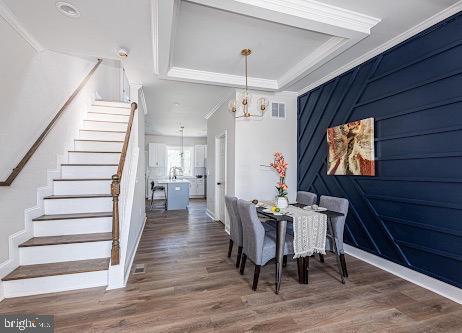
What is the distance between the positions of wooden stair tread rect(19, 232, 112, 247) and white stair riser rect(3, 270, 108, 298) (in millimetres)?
351

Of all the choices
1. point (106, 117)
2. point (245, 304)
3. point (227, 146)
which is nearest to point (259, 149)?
point (227, 146)

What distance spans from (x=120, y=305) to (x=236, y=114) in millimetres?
3381

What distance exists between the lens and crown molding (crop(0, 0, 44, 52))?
6.73 feet

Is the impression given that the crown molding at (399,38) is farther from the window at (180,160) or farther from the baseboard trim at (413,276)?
the window at (180,160)

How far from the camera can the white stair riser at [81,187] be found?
311 cm

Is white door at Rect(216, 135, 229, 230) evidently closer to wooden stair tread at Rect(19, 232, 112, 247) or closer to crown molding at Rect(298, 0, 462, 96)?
crown molding at Rect(298, 0, 462, 96)

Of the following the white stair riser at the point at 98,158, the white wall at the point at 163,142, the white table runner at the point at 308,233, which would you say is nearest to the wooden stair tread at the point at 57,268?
the white stair riser at the point at 98,158

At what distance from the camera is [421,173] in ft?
8.21

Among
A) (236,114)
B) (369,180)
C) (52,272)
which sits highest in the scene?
(236,114)

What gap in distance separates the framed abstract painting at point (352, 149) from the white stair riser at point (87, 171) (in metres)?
3.50

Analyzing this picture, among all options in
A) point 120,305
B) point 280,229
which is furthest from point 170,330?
point 280,229

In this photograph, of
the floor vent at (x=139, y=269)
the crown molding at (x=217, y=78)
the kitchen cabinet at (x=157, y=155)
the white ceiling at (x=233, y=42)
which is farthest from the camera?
the kitchen cabinet at (x=157, y=155)

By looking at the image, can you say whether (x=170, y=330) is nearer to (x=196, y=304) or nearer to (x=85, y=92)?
(x=196, y=304)

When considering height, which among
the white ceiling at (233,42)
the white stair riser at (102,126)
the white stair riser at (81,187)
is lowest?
the white stair riser at (81,187)
